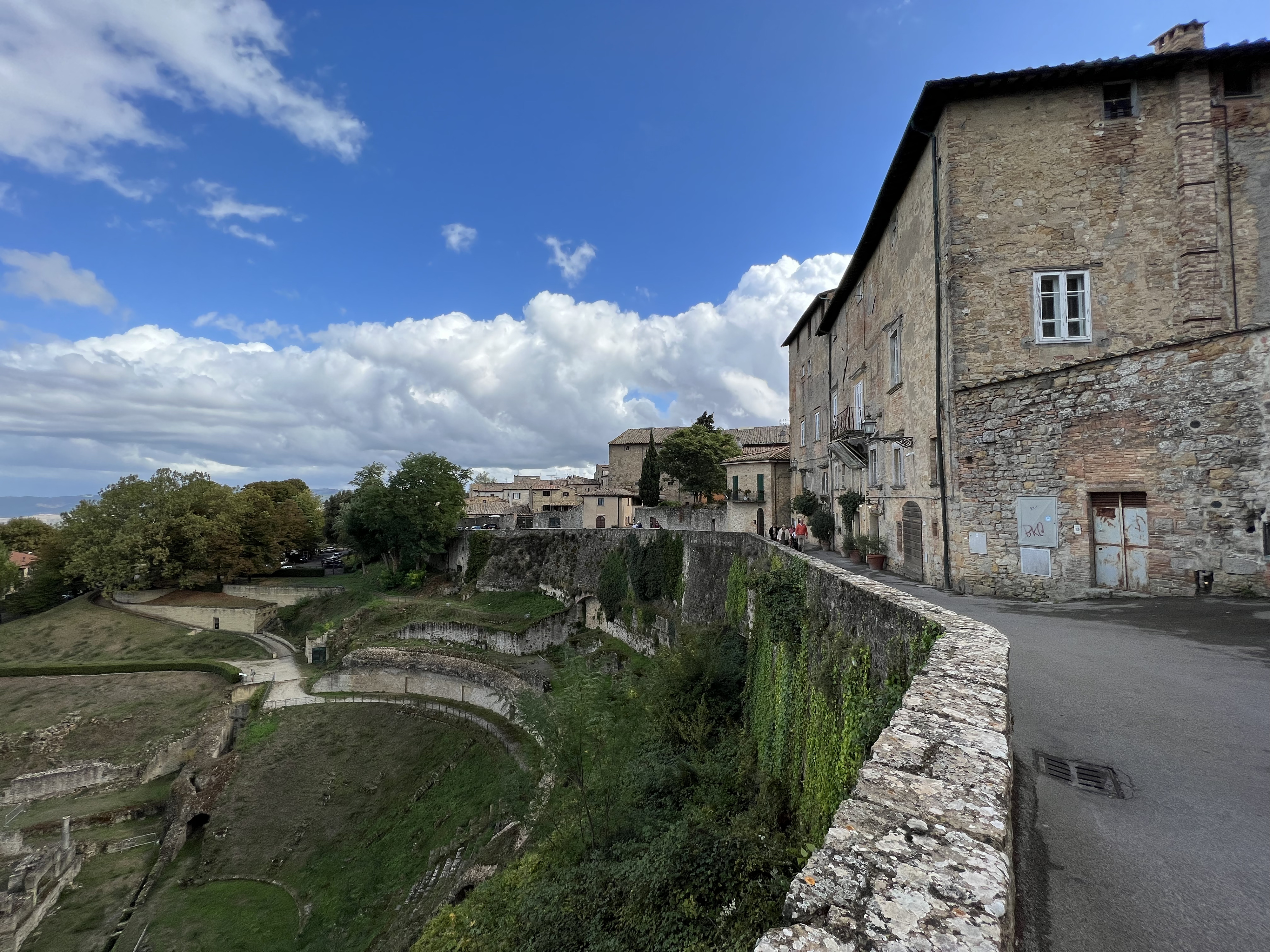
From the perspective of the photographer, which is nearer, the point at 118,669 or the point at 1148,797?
the point at 1148,797

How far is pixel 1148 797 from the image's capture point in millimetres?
3393

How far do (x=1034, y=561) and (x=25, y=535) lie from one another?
83.1m

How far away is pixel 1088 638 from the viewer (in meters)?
6.83

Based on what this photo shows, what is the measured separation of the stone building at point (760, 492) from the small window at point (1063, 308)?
2001 cm

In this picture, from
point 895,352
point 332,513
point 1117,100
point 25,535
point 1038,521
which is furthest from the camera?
point 332,513

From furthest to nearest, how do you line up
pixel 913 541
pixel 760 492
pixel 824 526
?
pixel 760 492 < pixel 824 526 < pixel 913 541

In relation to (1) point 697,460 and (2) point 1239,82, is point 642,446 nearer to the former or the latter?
(1) point 697,460

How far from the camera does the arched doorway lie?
13.0 meters

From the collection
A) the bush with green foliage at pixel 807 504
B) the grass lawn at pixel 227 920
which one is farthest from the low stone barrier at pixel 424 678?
the bush with green foliage at pixel 807 504

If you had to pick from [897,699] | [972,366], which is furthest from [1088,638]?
[972,366]

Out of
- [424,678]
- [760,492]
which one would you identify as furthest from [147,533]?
[760,492]

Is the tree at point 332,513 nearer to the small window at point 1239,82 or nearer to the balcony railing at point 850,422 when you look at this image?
the balcony railing at point 850,422

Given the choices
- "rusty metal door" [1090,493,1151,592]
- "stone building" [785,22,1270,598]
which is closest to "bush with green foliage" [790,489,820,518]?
"stone building" [785,22,1270,598]

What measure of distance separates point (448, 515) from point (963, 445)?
37.3 m
